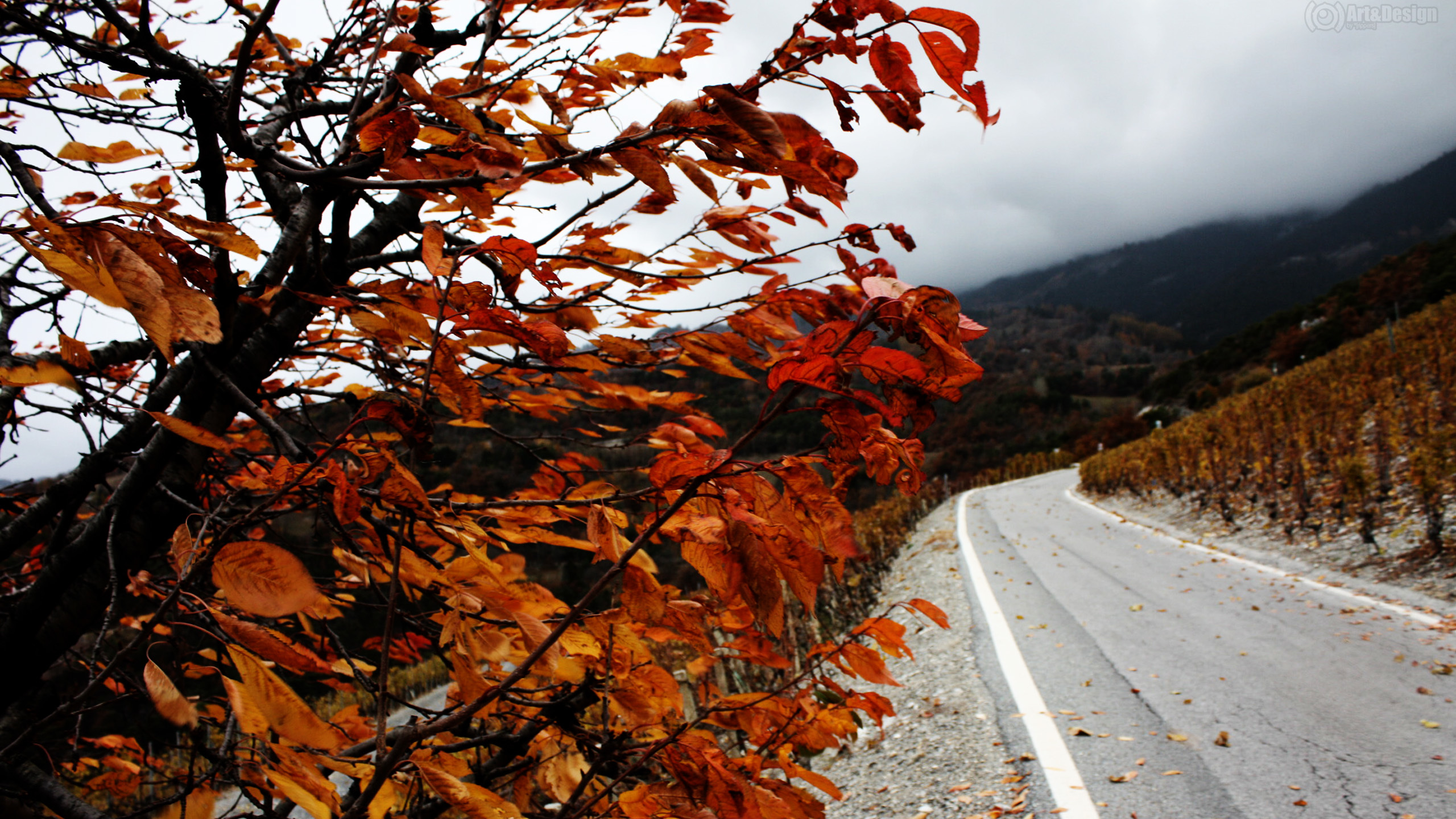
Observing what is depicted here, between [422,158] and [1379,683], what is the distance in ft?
14.9

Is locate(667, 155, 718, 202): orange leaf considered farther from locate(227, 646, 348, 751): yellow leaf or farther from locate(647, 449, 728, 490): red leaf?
locate(227, 646, 348, 751): yellow leaf

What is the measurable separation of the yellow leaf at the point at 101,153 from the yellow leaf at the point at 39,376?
70 centimetres

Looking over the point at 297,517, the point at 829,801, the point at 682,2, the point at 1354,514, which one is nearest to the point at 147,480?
the point at 682,2

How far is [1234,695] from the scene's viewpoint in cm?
303

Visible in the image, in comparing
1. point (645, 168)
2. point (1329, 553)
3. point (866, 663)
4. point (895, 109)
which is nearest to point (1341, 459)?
point (1329, 553)

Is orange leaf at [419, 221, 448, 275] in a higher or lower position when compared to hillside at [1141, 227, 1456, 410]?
lower

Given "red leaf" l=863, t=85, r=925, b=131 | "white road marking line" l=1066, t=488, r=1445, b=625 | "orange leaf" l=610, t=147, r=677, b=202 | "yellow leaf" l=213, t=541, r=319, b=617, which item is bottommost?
"white road marking line" l=1066, t=488, r=1445, b=625

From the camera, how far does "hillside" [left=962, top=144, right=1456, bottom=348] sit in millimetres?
88938

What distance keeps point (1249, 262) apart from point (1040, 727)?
5968 inches

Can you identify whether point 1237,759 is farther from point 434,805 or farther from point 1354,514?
point 1354,514

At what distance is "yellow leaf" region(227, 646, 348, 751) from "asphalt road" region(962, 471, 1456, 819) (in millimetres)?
2600

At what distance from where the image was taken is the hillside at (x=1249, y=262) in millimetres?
88938

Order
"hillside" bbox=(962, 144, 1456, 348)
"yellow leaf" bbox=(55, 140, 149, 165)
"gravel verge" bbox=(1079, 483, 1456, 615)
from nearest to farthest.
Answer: "yellow leaf" bbox=(55, 140, 149, 165), "gravel verge" bbox=(1079, 483, 1456, 615), "hillside" bbox=(962, 144, 1456, 348)

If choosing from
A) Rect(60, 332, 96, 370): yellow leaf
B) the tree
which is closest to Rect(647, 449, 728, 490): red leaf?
the tree
